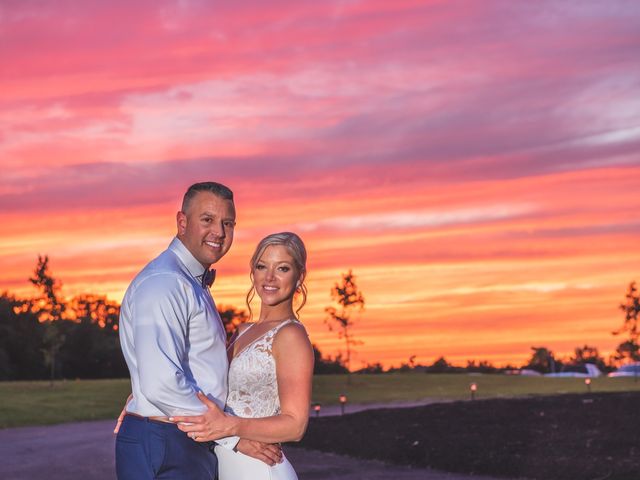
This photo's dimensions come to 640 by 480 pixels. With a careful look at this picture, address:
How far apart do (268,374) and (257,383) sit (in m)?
0.08

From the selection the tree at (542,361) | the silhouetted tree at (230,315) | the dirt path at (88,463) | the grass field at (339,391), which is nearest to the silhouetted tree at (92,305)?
the silhouetted tree at (230,315)

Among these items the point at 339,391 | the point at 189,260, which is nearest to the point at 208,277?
the point at 189,260

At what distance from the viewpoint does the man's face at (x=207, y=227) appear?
5.45m

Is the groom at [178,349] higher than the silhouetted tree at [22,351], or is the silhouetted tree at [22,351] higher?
the silhouetted tree at [22,351]

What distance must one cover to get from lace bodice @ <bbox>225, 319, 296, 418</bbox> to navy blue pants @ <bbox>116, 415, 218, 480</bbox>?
0.40 m

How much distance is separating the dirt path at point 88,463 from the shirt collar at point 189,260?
31.4ft

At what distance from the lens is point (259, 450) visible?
5.34 m

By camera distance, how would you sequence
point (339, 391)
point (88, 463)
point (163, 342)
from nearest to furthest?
point (163, 342)
point (88, 463)
point (339, 391)

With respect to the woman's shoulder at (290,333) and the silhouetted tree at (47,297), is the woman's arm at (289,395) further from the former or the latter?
the silhouetted tree at (47,297)

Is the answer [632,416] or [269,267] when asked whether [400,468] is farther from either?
[269,267]

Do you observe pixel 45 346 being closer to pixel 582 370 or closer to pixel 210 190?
pixel 582 370

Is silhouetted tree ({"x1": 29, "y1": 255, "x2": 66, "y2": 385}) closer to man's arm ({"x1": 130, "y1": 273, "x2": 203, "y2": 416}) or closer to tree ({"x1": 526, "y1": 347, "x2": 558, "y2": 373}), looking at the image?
tree ({"x1": 526, "y1": 347, "x2": 558, "y2": 373})

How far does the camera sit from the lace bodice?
17.9 ft

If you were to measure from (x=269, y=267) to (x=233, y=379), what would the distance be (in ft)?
2.06
